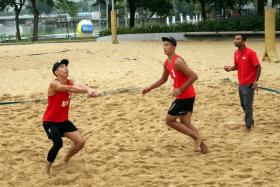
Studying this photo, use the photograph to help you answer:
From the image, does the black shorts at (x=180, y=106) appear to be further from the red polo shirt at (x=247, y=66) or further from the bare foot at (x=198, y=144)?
the red polo shirt at (x=247, y=66)

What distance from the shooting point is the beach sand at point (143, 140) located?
17.0 feet

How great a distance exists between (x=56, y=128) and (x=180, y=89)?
1524 millimetres

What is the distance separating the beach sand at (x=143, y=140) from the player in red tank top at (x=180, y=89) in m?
0.34

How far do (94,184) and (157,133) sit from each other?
234cm

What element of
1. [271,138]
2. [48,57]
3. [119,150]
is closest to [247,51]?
[271,138]

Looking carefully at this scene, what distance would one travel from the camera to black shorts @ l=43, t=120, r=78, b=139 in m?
5.27

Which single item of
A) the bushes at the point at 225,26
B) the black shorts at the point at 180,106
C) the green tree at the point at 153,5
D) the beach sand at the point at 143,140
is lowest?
the beach sand at the point at 143,140

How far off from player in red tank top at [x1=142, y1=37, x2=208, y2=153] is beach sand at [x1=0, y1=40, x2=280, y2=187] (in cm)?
34

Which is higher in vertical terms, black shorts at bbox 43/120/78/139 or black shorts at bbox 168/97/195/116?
black shorts at bbox 168/97/195/116

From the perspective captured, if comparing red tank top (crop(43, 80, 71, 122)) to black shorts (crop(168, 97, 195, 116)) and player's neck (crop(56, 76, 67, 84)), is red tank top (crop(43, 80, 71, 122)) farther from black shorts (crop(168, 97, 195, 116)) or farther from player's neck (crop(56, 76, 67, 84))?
black shorts (crop(168, 97, 195, 116))

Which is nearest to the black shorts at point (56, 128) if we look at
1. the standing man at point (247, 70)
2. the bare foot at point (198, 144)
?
the bare foot at point (198, 144)

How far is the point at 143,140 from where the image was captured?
6828 mm

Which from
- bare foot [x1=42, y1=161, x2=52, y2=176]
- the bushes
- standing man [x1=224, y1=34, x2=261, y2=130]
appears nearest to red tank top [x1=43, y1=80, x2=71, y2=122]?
bare foot [x1=42, y1=161, x2=52, y2=176]

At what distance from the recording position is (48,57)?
20125 millimetres
